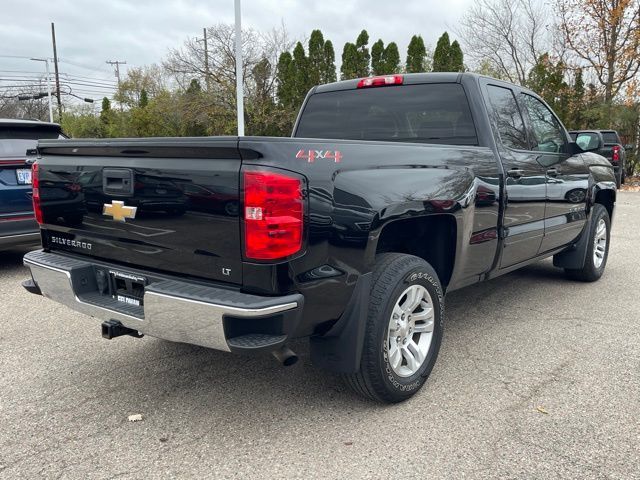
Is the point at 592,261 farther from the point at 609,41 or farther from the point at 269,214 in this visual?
the point at 609,41

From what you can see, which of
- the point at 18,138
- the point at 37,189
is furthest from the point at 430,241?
the point at 18,138

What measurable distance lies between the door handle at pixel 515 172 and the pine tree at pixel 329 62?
23803 millimetres

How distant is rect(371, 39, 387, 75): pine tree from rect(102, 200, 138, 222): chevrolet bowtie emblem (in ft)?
82.0

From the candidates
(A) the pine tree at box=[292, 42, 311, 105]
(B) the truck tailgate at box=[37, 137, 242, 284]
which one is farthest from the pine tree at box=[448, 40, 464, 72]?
(B) the truck tailgate at box=[37, 137, 242, 284]

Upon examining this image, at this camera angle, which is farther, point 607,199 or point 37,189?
point 607,199

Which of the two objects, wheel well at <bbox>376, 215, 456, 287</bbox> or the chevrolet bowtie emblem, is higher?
the chevrolet bowtie emblem

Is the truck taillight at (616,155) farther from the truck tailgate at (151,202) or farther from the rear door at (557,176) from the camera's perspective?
the truck tailgate at (151,202)

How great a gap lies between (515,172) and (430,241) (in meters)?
0.94

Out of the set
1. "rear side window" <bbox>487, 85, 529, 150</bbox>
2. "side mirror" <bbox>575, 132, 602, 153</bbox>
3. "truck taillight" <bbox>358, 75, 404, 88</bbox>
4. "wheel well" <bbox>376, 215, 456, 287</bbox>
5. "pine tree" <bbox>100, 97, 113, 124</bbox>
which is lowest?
→ "wheel well" <bbox>376, 215, 456, 287</bbox>

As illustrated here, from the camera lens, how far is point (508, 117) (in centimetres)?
421

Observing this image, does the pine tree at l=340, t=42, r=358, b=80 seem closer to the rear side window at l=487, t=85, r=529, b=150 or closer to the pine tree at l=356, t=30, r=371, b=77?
the pine tree at l=356, t=30, r=371, b=77

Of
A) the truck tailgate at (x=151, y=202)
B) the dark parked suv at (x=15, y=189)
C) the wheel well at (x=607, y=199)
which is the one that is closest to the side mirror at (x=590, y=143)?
the wheel well at (x=607, y=199)

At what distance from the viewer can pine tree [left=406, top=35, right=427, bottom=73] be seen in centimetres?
2555

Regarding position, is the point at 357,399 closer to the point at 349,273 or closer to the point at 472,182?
the point at 349,273
